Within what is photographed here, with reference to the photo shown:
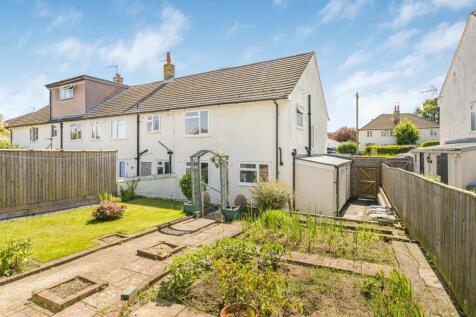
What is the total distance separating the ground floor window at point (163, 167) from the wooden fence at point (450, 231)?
1295 centimetres

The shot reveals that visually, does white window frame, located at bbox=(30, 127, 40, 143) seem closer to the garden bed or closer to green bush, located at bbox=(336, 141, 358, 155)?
the garden bed

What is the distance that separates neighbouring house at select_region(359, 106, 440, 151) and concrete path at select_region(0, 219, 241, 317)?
161ft

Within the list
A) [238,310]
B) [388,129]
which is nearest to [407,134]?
[388,129]

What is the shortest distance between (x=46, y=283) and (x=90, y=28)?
9.53m

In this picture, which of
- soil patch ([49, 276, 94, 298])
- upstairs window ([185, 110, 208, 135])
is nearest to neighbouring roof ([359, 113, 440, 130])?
upstairs window ([185, 110, 208, 135])

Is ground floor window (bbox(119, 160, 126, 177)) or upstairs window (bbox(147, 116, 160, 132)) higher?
upstairs window (bbox(147, 116, 160, 132))

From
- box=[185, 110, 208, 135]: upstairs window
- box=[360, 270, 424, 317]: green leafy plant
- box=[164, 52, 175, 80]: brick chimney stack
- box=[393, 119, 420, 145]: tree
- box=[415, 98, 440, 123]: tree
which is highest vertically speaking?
box=[415, 98, 440, 123]: tree

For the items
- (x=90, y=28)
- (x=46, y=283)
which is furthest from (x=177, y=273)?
(x=90, y=28)

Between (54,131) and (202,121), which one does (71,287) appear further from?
(54,131)

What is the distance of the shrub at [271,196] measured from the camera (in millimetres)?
11039

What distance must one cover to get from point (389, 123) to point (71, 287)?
188 ft

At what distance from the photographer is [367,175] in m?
18.6

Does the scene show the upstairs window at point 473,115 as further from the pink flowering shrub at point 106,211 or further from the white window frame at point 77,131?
the white window frame at point 77,131

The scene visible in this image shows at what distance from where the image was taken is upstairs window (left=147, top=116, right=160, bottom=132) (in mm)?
17041
